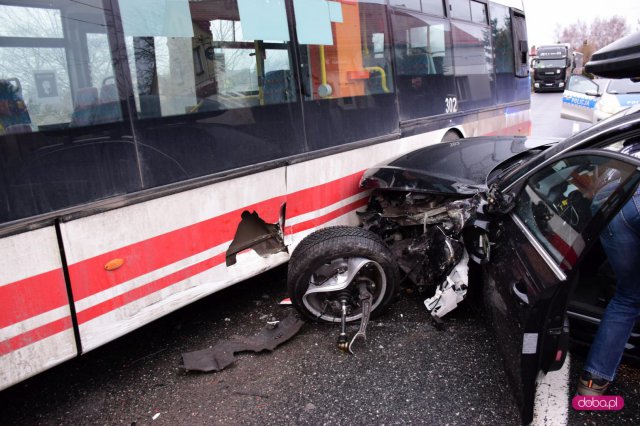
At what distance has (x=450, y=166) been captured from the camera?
3971 millimetres

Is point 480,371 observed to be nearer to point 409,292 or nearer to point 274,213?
point 409,292

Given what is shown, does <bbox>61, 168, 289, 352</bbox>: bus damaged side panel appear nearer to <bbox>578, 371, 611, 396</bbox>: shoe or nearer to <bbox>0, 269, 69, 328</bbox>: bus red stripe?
<bbox>0, 269, 69, 328</bbox>: bus red stripe

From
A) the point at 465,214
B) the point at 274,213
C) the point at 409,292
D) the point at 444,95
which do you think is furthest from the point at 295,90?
the point at 444,95

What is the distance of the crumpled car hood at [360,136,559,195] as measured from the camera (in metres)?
3.70

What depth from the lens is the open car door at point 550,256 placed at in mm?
2047

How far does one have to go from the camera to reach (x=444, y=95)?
5930mm

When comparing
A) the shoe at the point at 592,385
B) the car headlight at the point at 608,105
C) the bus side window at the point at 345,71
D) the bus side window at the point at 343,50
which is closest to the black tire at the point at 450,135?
the bus side window at the point at 345,71

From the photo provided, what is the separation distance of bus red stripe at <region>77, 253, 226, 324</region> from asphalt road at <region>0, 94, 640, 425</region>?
0.55 metres

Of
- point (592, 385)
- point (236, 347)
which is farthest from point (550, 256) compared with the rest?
point (236, 347)

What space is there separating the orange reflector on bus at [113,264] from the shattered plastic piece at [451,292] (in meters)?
2.05

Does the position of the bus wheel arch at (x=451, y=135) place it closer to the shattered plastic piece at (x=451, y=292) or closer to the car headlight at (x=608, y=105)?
the shattered plastic piece at (x=451, y=292)

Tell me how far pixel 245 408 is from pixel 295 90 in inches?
91.4

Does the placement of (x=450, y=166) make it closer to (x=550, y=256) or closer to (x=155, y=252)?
(x=550, y=256)

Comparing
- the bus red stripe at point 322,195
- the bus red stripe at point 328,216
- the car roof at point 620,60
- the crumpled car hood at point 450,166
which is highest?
the car roof at point 620,60
